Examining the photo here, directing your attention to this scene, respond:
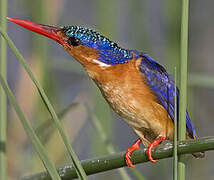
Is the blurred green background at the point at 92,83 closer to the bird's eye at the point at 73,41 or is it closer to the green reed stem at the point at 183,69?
the bird's eye at the point at 73,41

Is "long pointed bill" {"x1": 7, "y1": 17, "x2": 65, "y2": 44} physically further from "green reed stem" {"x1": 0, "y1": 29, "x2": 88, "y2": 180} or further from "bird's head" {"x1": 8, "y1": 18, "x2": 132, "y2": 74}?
"green reed stem" {"x1": 0, "y1": 29, "x2": 88, "y2": 180}

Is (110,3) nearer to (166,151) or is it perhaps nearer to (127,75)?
(127,75)

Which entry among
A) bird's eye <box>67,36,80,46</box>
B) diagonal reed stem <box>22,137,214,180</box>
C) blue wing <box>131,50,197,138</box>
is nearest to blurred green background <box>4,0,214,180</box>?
blue wing <box>131,50,197,138</box>

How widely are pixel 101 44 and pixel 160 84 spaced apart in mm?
275

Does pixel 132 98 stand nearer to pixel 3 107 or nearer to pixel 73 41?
pixel 73 41

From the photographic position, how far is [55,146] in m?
2.43

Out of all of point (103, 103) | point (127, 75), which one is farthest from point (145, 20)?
point (127, 75)

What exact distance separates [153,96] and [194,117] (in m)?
0.88

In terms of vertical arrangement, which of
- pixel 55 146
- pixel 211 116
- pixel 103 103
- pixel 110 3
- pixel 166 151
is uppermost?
pixel 110 3

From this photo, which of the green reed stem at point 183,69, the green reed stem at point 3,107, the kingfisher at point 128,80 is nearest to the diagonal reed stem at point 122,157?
the green reed stem at point 183,69

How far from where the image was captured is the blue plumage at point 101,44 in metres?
1.63

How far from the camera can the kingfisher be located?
167cm

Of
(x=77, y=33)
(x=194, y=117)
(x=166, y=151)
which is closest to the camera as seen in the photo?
(x=166, y=151)

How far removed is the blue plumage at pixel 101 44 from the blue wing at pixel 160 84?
0.25 feet
